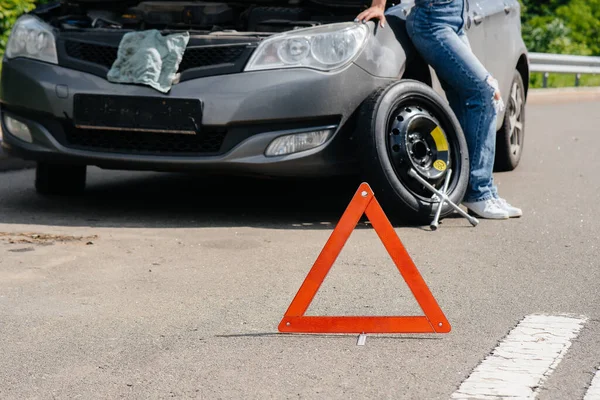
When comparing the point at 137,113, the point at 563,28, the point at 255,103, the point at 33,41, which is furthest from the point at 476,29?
the point at 563,28

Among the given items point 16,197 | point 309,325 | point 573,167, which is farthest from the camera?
point 573,167

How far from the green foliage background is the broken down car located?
695 inches

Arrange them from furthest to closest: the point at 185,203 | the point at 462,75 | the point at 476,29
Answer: the point at 476,29 < the point at 185,203 < the point at 462,75

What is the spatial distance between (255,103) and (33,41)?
5.02 feet

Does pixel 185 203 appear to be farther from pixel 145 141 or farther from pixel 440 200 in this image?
pixel 440 200

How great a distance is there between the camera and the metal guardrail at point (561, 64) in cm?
2014

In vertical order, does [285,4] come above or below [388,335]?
→ above

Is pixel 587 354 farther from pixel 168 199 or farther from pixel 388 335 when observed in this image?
pixel 168 199

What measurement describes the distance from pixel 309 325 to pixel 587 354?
39.4 inches

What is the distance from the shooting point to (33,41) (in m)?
7.39

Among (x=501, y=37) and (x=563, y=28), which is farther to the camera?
(x=563, y=28)

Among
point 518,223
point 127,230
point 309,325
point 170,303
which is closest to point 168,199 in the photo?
point 127,230

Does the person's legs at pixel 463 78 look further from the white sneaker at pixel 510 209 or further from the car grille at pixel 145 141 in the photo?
the car grille at pixel 145 141

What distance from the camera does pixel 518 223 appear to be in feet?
23.5
